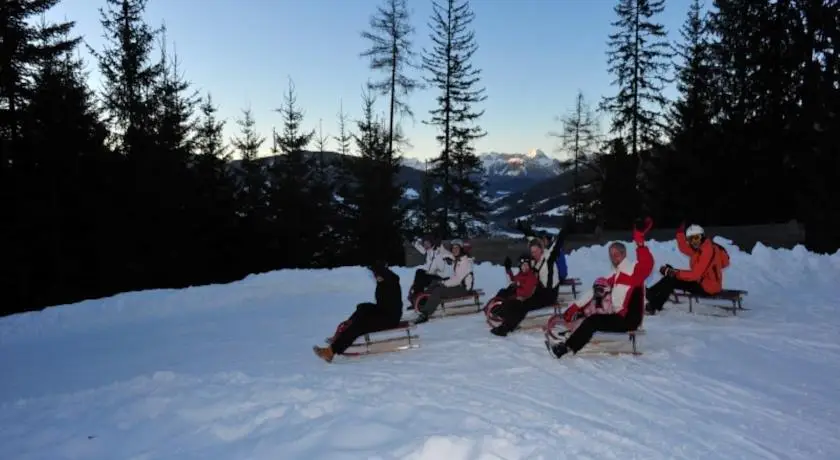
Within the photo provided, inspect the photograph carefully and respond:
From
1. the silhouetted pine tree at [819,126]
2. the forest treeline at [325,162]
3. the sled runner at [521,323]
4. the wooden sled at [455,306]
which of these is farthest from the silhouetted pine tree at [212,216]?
the silhouetted pine tree at [819,126]

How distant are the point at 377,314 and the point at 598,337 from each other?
3333 mm

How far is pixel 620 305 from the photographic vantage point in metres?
7.71

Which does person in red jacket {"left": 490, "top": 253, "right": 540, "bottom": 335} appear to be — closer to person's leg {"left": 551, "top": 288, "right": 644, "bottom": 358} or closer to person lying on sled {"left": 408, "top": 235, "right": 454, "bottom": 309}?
person's leg {"left": 551, "top": 288, "right": 644, "bottom": 358}

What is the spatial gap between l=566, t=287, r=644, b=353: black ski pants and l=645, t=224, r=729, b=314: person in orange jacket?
2864mm

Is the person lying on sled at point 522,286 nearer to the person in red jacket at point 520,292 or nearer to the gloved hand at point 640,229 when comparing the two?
the person in red jacket at point 520,292

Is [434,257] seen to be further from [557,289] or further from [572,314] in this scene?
[572,314]

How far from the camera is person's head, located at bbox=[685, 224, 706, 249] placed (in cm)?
1010

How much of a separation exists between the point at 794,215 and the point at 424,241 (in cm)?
1768

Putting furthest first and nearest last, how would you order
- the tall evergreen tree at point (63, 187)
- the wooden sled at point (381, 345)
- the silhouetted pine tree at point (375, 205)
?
the silhouetted pine tree at point (375, 205), the tall evergreen tree at point (63, 187), the wooden sled at point (381, 345)

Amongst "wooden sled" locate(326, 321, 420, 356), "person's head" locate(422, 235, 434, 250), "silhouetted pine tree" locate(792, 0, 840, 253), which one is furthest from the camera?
"silhouetted pine tree" locate(792, 0, 840, 253)

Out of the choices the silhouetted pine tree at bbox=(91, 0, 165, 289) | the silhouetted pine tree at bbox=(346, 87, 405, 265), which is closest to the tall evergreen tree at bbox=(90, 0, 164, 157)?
the silhouetted pine tree at bbox=(91, 0, 165, 289)

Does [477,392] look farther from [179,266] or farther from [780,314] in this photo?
[179,266]

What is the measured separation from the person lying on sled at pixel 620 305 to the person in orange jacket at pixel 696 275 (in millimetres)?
2828

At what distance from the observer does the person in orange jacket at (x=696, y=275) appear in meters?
10.2
